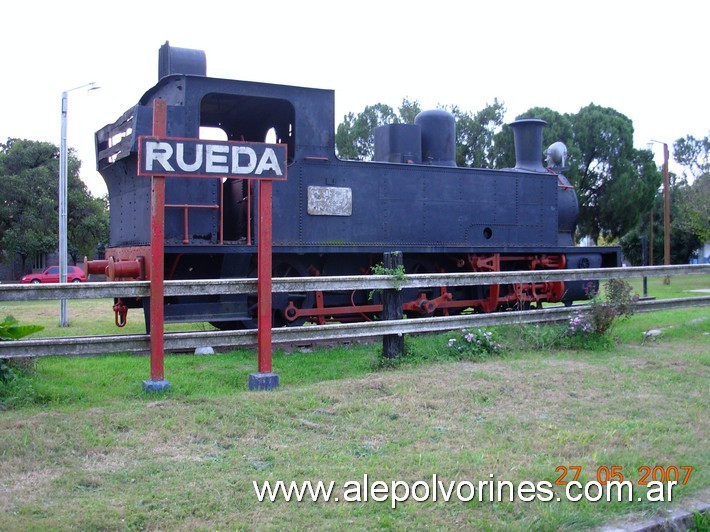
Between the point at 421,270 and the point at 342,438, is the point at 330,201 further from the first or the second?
the point at 342,438

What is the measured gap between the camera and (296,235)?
Result: 32.8 feet

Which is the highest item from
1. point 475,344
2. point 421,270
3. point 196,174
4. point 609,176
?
point 609,176

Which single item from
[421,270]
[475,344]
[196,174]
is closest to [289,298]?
[421,270]

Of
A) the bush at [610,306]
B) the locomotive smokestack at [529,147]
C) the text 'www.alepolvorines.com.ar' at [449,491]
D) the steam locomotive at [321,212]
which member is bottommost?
the text 'www.alepolvorines.com.ar' at [449,491]

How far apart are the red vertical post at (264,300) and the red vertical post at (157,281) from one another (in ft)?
2.84

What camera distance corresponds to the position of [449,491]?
165 inches

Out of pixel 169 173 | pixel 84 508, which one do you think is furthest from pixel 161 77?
pixel 84 508

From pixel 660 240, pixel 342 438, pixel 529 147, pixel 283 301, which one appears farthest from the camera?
pixel 660 240

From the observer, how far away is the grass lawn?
154 inches

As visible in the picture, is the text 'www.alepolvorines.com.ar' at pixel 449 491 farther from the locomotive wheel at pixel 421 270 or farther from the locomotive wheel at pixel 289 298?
the locomotive wheel at pixel 421 270

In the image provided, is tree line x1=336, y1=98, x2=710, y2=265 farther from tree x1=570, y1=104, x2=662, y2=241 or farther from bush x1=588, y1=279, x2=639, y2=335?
bush x1=588, y1=279, x2=639, y2=335

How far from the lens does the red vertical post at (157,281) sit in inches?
252
